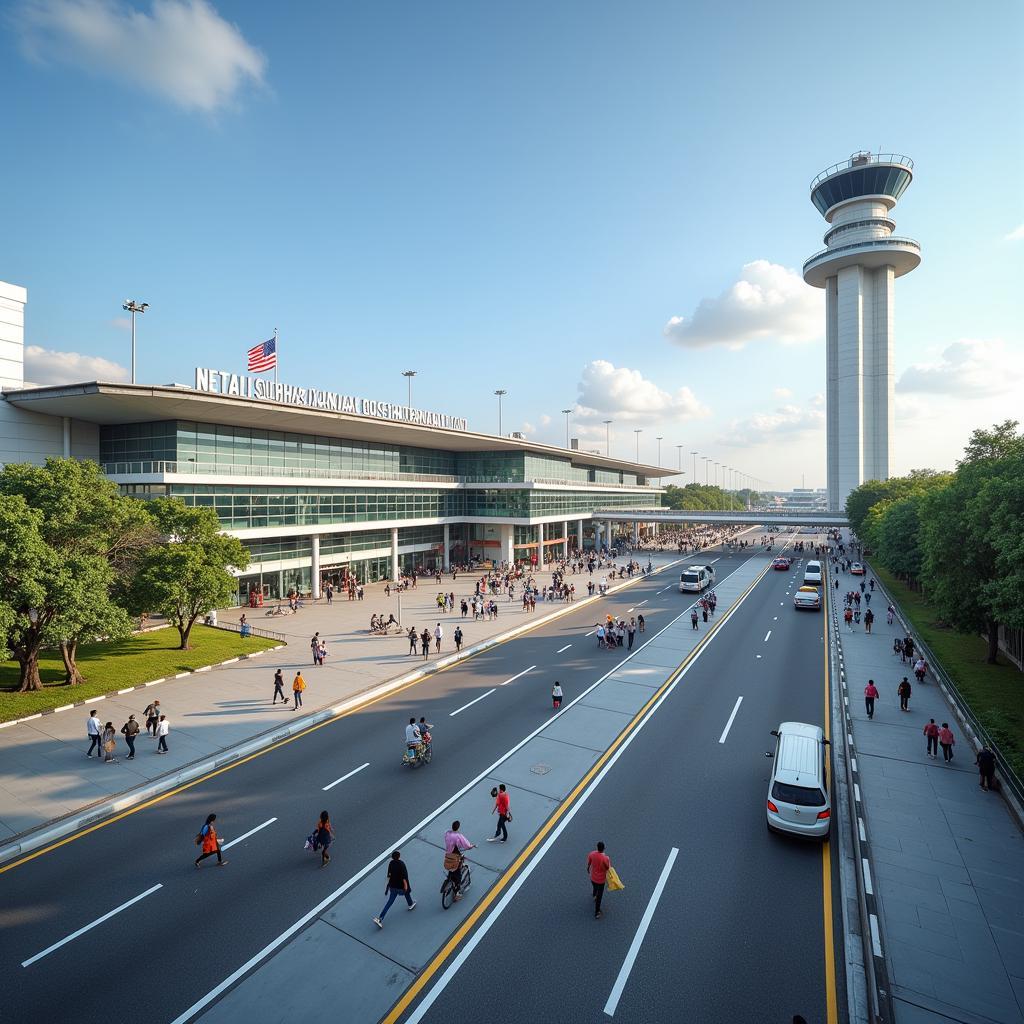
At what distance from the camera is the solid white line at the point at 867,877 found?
12.1 metres

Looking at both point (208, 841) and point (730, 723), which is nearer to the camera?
point (208, 841)

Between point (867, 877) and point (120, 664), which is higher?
point (120, 664)

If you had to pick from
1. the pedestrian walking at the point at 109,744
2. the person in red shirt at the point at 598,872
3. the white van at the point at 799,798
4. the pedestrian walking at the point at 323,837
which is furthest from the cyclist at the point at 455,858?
the pedestrian walking at the point at 109,744

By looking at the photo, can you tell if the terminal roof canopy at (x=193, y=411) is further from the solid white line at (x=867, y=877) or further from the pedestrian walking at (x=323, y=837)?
the solid white line at (x=867, y=877)

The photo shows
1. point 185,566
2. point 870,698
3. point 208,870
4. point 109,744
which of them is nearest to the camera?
point 208,870

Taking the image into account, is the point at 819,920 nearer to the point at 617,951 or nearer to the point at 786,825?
the point at 786,825

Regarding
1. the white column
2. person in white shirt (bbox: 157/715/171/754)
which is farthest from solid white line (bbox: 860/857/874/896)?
the white column

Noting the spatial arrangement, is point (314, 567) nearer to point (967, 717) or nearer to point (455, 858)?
point (455, 858)

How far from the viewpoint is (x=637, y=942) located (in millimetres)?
10820

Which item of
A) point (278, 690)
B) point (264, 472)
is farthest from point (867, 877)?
point (264, 472)

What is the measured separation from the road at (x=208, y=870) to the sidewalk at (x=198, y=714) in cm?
162

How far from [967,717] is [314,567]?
4684 centimetres

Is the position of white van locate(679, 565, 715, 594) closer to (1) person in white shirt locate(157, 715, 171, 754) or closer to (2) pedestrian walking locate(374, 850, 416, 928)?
(1) person in white shirt locate(157, 715, 171, 754)

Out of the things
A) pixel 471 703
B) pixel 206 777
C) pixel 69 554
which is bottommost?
pixel 206 777
